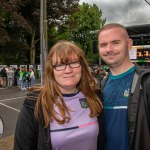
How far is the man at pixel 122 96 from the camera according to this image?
2.46 metres

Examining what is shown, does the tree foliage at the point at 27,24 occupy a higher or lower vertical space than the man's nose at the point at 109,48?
higher

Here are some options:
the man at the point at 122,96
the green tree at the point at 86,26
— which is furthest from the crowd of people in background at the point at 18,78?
the green tree at the point at 86,26

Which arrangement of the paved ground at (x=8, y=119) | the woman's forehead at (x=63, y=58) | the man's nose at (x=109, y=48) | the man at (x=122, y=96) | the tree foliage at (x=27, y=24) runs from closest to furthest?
the man at (x=122, y=96) → the woman's forehead at (x=63, y=58) → the man's nose at (x=109, y=48) → the paved ground at (x=8, y=119) → the tree foliage at (x=27, y=24)

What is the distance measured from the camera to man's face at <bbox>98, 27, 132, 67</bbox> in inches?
109

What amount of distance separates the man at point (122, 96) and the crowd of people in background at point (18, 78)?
1996 centimetres

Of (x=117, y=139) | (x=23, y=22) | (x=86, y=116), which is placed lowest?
(x=117, y=139)

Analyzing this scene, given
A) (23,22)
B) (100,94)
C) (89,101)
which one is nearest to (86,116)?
(89,101)

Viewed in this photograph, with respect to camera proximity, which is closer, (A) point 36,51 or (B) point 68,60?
(B) point 68,60

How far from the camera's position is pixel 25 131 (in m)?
2.47

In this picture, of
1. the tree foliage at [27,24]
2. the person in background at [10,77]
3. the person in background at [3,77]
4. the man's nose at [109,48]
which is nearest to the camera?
the man's nose at [109,48]

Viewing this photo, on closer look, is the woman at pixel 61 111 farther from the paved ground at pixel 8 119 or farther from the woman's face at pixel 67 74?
the paved ground at pixel 8 119

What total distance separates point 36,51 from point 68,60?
127ft

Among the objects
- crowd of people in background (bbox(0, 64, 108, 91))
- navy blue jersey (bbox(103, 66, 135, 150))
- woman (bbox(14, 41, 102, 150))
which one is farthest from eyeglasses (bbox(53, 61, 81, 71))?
crowd of people in background (bbox(0, 64, 108, 91))

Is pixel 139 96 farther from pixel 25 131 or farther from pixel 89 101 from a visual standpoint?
pixel 25 131
